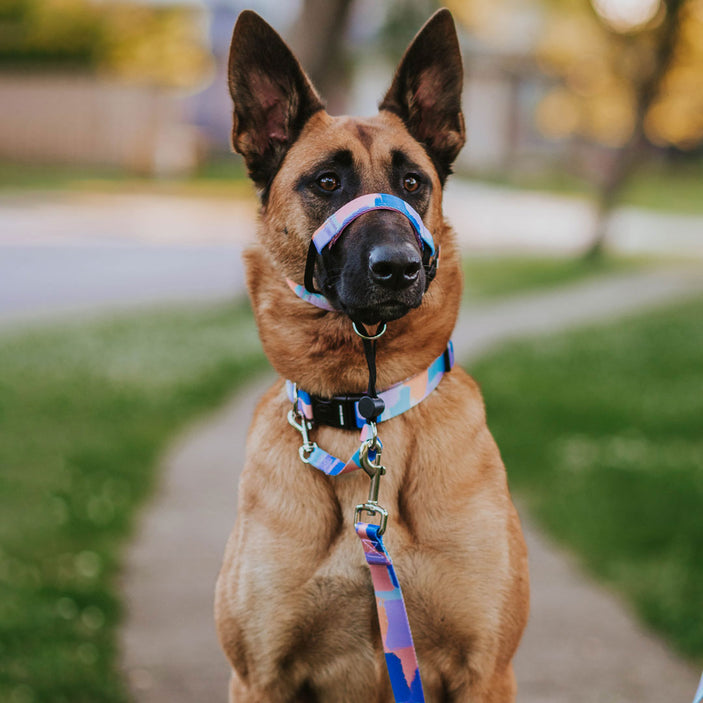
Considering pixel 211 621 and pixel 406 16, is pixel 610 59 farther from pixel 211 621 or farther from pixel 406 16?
pixel 211 621

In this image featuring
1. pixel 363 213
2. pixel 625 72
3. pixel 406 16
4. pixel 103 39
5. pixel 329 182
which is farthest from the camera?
pixel 103 39

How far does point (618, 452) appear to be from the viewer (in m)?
6.18

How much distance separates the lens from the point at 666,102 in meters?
18.1

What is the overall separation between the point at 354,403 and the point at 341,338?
191mm

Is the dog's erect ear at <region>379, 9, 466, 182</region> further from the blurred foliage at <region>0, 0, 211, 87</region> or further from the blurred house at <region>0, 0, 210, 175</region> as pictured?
the blurred foliage at <region>0, 0, 211, 87</region>

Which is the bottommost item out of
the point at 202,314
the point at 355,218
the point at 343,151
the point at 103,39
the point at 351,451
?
the point at 202,314

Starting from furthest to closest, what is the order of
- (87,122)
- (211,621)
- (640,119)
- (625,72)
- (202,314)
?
(87,122), (625,72), (640,119), (202,314), (211,621)

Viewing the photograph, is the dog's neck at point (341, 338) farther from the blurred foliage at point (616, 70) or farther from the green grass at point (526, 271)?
the blurred foliage at point (616, 70)

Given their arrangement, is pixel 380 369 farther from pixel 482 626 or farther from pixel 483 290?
pixel 483 290

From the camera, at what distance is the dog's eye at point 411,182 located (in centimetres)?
280

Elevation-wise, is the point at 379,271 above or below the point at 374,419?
above

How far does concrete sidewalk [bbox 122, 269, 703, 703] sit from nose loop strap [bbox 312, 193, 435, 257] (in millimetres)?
2013

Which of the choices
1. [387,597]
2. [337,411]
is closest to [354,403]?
[337,411]

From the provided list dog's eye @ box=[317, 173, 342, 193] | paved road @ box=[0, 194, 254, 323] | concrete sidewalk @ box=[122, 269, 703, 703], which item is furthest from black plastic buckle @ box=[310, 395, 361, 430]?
paved road @ box=[0, 194, 254, 323]
